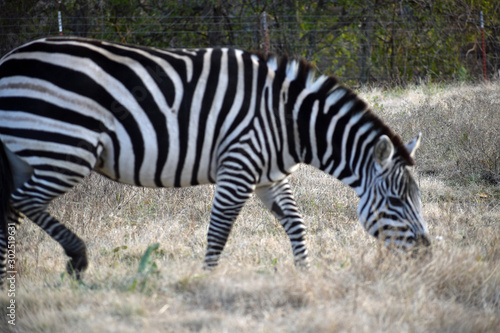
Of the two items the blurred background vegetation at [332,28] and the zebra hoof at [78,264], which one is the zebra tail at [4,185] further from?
the blurred background vegetation at [332,28]

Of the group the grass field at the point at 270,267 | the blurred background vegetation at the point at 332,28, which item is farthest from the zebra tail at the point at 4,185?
the blurred background vegetation at the point at 332,28

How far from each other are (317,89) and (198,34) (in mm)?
11585

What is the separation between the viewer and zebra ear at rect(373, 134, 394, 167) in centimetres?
394

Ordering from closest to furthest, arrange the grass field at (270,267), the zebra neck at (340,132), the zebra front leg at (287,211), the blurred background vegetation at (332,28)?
1. the grass field at (270,267)
2. the zebra neck at (340,132)
3. the zebra front leg at (287,211)
4. the blurred background vegetation at (332,28)

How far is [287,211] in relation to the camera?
448cm

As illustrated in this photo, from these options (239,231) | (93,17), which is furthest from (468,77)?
(239,231)

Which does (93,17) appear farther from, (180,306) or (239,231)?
(180,306)

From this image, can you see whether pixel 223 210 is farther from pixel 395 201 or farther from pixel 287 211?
pixel 395 201

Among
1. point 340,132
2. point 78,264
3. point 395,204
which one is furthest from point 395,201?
point 78,264

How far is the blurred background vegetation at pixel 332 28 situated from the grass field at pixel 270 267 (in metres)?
7.86

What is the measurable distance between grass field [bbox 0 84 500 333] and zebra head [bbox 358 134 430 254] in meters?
0.16

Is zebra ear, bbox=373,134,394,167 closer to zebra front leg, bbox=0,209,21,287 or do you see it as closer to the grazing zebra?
the grazing zebra

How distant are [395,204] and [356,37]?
482 inches

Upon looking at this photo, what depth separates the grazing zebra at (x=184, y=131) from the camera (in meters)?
3.88
